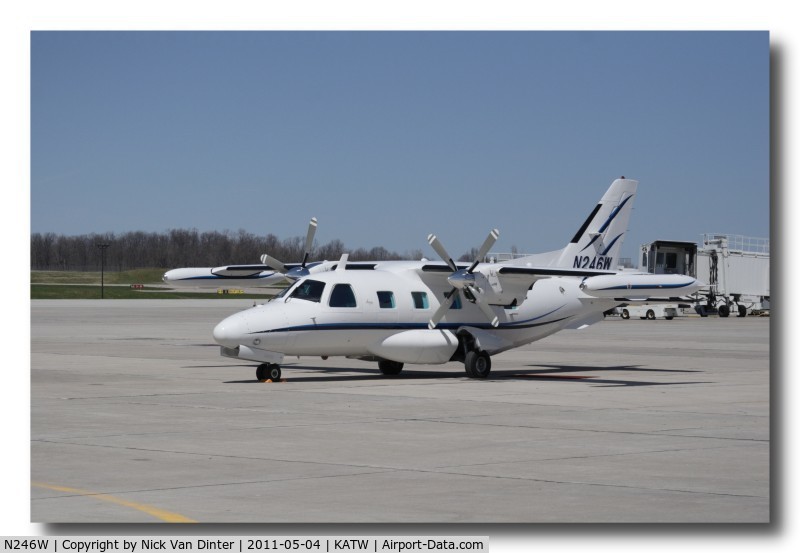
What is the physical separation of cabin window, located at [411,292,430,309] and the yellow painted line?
659 inches

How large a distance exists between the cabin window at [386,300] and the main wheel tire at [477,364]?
2344 mm

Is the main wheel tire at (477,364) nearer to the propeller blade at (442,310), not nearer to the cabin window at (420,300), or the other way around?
the propeller blade at (442,310)

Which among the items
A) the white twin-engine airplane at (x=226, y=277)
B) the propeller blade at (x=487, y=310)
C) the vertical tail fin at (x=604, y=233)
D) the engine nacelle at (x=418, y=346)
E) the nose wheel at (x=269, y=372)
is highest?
the vertical tail fin at (x=604, y=233)

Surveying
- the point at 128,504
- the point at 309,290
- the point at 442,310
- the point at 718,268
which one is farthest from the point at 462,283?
the point at 718,268

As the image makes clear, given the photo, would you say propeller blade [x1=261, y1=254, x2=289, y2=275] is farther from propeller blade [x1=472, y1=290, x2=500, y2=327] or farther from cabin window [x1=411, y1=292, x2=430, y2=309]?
propeller blade [x1=472, y1=290, x2=500, y2=327]

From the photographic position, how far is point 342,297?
27.5 metres

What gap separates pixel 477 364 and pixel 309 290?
15.4 ft

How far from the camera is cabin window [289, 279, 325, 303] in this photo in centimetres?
2720

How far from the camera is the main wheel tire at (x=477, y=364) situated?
2862 cm

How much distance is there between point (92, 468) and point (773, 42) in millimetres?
9088

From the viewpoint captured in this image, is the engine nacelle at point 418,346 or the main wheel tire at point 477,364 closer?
the engine nacelle at point 418,346

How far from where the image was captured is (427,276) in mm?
29562

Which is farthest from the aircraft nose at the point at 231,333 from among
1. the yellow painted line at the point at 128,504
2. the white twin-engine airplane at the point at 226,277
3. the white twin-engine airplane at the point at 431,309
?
the yellow painted line at the point at 128,504

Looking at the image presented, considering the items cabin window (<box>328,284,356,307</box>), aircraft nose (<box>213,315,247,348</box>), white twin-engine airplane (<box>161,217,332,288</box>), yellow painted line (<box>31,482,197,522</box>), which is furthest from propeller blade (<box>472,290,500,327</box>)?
yellow painted line (<box>31,482,197,522</box>)
